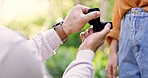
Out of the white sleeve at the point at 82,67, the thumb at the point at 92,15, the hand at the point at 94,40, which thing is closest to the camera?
the white sleeve at the point at 82,67

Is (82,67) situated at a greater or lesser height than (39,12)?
lesser

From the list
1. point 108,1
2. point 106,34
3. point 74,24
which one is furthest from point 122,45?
point 108,1

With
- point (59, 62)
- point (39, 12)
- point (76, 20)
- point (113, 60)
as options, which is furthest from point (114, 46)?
point (39, 12)

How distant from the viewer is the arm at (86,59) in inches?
50.0

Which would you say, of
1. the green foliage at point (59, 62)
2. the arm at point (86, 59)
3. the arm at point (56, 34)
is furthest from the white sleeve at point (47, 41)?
the green foliage at point (59, 62)

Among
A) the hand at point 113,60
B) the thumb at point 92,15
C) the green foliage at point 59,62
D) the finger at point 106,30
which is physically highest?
the green foliage at point 59,62

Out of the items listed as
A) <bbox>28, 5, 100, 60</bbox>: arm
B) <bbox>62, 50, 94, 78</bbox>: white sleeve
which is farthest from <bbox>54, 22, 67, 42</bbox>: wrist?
<bbox>62, 50, 94, 78</bbox>: white sleeve

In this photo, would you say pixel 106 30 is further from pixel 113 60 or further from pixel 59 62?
pixel 59 62

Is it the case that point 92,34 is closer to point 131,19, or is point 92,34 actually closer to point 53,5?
point 131,19

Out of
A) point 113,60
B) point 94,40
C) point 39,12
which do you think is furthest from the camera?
point 39,12

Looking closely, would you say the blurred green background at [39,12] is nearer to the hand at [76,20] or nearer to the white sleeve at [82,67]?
the hand at [76,20]

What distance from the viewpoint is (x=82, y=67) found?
1290mm

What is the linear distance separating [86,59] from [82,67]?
51 millimetres

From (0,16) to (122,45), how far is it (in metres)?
3.17
